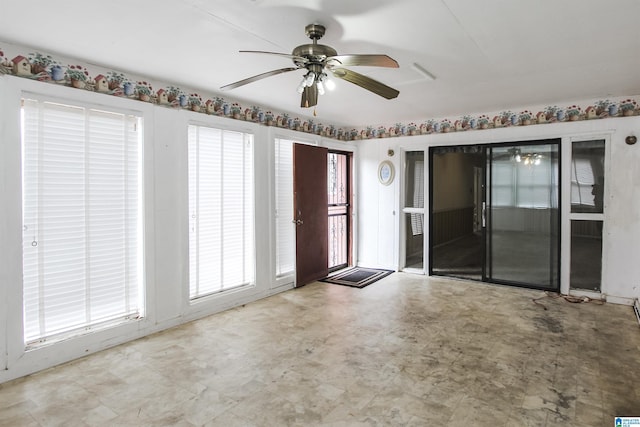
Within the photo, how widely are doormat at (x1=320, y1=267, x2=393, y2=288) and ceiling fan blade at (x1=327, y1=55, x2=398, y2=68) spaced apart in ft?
11.7

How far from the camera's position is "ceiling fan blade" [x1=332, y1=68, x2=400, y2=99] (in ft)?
8.32

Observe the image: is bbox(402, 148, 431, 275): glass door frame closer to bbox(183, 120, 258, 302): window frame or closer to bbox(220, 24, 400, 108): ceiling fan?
bbox(183, 120, 258, 302): window frame

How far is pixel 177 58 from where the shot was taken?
3.07m

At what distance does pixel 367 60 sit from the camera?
2.25m

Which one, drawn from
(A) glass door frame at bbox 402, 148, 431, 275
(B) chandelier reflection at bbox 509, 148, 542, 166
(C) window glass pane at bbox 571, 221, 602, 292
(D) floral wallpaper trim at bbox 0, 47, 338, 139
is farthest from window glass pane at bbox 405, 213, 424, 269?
(D) floral wallpaper trim at bbox 0, 47, 338, 139

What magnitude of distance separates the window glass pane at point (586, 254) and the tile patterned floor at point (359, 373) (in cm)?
69

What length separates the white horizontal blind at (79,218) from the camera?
9.32ft

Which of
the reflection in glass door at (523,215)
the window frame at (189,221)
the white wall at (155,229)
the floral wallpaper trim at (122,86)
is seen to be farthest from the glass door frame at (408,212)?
the window frame at (189,221)

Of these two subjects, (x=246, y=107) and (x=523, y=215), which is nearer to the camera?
(x=246, y=107)

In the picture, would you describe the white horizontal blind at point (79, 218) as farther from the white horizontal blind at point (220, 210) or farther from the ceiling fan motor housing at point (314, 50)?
the ceiling fan motor housing at point (314, 50)

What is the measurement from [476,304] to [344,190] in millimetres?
2962

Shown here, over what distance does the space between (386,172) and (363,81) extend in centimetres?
360

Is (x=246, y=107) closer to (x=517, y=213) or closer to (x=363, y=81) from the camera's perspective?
(x=363, y=81)

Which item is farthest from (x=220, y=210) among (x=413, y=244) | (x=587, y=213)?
(x=587, y=213)
